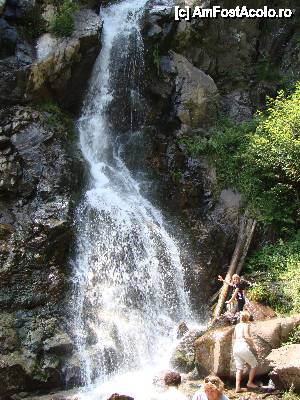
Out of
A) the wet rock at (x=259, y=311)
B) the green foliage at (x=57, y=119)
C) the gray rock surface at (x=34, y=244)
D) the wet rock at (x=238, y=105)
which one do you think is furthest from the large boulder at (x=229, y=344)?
the wet rock at (x=238, y=105)

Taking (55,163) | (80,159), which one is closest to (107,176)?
(80,159)

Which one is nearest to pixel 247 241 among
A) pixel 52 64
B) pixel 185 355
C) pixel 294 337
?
pixel 294 337

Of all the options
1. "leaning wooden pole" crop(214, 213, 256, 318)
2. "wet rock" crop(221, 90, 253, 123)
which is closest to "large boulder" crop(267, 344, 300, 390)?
"leaning wooden pole" crop(214, 213, 256, 318)

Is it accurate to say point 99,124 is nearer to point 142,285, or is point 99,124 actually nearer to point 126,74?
point 126,74

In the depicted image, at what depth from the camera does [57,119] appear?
14.9 m

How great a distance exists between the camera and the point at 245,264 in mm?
13516

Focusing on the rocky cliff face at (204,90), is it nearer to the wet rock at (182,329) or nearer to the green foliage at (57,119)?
the wet rock at (182,329)

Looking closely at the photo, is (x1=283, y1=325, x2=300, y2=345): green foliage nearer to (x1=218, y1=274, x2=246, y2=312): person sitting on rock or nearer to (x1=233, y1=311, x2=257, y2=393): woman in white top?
(x1=233, y1=311, x2=257, y2=393): woman in white top

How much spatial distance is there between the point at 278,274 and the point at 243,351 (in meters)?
4.34

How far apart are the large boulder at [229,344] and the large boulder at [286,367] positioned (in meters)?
0.28

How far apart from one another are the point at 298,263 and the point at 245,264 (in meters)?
1.62

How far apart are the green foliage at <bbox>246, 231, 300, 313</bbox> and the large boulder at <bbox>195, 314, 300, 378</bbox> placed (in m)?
1.39

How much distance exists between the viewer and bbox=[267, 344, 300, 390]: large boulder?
830 cm

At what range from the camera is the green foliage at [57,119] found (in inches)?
575
